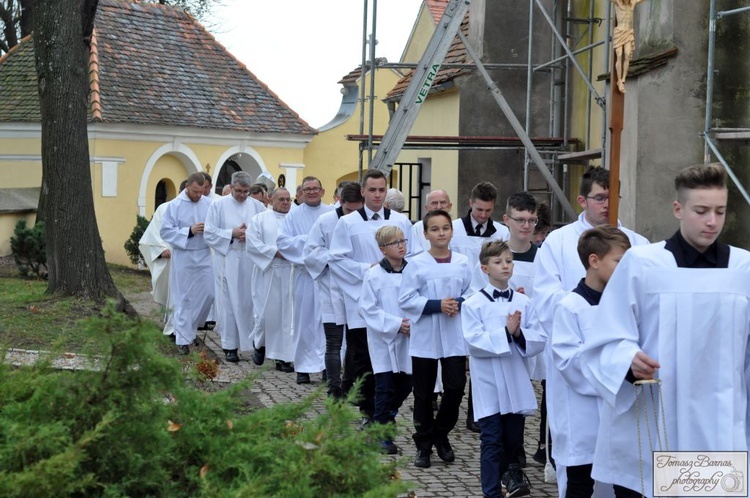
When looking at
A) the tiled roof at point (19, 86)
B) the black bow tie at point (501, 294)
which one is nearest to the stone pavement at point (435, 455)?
the black bow tie at point (501, 294)

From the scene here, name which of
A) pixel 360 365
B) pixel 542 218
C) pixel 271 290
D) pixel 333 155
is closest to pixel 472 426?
pixel 360 365

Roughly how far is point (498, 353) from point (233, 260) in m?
7.38

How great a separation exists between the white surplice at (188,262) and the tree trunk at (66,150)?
722 mm

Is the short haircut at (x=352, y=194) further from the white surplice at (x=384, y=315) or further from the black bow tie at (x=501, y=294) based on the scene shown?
the black bow tie at (x=501, y=294)

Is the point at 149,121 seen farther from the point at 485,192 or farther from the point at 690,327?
the point at 690,327

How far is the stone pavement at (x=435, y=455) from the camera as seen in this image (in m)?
7.46

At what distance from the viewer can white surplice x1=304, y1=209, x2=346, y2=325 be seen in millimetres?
10508

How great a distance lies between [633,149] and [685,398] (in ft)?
22.2

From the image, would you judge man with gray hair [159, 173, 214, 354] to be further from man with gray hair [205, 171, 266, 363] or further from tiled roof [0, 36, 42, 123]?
tiled roof [0, 36, 42, 123]

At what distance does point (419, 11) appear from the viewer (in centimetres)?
2745

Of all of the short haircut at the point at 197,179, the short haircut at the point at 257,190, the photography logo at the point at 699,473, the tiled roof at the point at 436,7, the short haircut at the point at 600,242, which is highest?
the tiled roof at the point at 436,7

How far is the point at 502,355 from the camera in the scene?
7293 millimetres

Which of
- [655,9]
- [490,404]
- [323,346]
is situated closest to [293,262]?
[323,346]

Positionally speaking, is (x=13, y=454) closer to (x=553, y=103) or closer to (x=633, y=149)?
(x=633, y=149)
